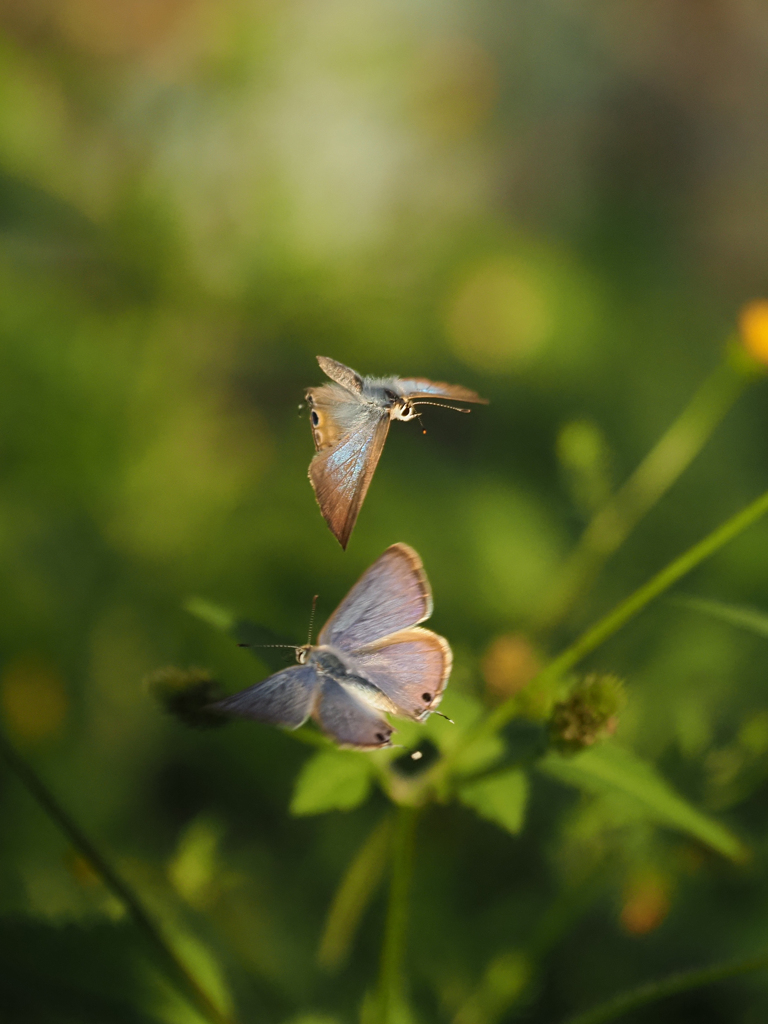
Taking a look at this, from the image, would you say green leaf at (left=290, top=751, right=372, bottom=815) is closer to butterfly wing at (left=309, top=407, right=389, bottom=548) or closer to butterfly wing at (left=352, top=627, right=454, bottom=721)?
butterfly wing at (left=352, top=627, right=454, bottom=721)

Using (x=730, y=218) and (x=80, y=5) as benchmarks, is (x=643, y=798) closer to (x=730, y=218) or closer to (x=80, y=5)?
(x=80, y=5)

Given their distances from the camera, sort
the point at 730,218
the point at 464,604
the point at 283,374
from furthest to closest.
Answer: the point at 730,218 < the point at 283,374 < the point at 464,604

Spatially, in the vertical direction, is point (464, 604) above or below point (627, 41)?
below

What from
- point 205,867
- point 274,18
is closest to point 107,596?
point 205,867

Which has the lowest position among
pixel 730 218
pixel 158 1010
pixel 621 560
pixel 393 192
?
pixel 158 1010

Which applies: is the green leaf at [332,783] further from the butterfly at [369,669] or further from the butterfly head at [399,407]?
the butterfly head at [399,407]

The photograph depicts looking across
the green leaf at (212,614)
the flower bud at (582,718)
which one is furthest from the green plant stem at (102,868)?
the flower bud at (582,718)

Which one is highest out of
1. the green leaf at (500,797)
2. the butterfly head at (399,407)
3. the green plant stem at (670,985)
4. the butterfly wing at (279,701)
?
the butterfly head at (399,407)
